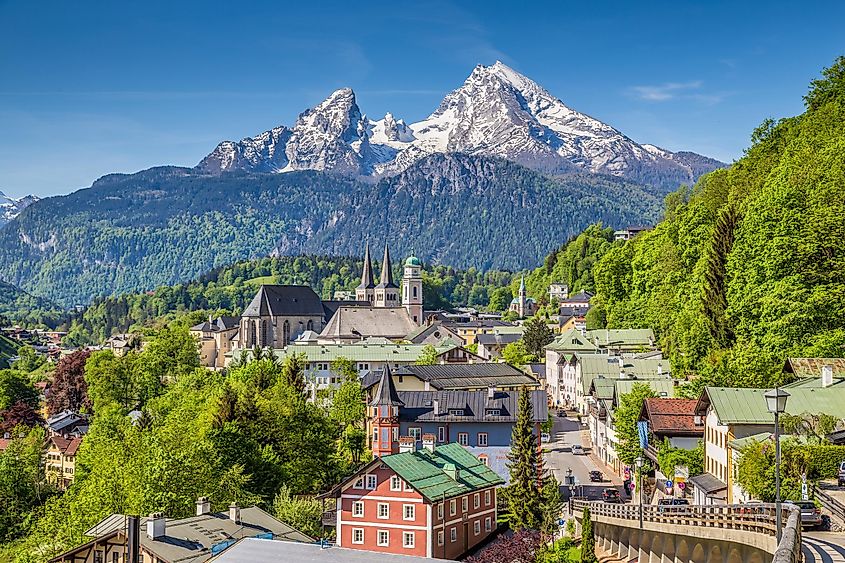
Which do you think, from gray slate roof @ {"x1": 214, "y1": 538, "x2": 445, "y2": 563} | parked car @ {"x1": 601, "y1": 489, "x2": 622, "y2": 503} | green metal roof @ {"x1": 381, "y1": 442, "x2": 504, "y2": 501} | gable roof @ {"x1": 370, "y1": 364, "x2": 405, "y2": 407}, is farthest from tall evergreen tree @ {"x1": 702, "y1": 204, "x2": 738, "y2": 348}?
gray slate roof @ {"x1": 214, "y1": 538, "x2": 445, "y2": 563}

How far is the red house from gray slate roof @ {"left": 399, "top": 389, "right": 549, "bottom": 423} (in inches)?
830

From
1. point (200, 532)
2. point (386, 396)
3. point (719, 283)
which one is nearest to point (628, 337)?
point (386, 396)

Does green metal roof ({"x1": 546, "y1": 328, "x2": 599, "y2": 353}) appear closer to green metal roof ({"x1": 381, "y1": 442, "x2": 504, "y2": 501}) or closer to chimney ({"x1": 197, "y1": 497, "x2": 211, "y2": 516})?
green metal roof ({"x1": 381, "y1": 442, "x2": 504, "y2": 501})

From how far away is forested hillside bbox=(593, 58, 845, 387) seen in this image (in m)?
54.9

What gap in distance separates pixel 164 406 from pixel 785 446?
71.0 metres

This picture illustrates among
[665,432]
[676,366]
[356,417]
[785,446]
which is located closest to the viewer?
[785,446]

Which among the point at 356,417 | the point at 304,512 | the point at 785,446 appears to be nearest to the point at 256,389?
the point at 356,417

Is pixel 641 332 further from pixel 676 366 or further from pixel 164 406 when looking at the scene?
pixel 164 406

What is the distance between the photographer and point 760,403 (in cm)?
4612

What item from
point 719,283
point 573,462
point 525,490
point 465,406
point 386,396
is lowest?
point 573,462

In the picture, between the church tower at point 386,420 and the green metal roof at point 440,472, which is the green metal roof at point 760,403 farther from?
the church tower at point 386,420

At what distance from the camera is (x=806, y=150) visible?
212 ft

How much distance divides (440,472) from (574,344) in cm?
5946

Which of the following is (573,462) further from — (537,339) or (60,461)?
(537,339)
